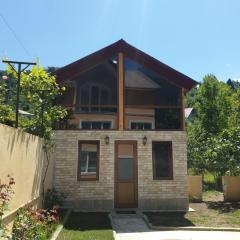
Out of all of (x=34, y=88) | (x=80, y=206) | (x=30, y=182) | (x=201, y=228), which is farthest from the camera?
(x=80, y=206)

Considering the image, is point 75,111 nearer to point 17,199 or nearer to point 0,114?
point 0,114

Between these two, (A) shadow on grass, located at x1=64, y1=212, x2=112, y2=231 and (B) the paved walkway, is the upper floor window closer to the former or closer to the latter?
(A) shadow on grass, located at x1=64, y1=212, x2=112, y2=231

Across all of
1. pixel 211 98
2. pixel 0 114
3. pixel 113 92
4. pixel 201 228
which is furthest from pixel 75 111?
pixel 211 98

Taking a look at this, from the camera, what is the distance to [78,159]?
14.9 m

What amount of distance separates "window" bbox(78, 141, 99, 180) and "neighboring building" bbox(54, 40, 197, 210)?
→ 40 mm

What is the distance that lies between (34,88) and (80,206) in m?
5.00

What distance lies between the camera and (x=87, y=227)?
1119 cm

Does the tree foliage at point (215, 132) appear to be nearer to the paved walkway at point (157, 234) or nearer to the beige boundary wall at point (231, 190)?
the beige boundary wall at point (231, 190)

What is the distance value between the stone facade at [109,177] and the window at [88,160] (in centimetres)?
19

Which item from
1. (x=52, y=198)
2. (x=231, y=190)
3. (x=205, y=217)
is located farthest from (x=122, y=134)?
(x=231, y=190)

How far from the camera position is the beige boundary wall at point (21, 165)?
707 centimetres

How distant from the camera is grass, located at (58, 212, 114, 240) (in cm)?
966

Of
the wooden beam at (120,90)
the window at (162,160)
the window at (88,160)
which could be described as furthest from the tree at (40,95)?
the window at (162,160)

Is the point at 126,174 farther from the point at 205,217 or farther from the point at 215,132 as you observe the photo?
the point at 215,132
